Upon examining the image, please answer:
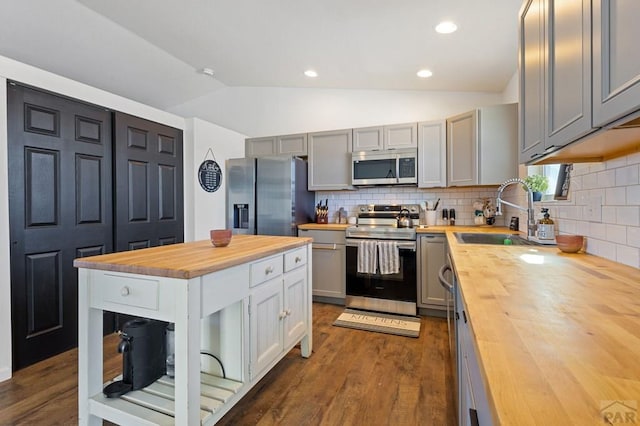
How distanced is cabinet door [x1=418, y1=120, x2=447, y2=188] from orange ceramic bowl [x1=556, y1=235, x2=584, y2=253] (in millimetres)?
1676

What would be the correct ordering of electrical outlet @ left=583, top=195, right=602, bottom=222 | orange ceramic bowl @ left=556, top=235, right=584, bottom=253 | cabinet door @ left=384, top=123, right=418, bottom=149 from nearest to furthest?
1. electrical outlet @ left=583, top=195, right=602, bottom=222
2. orange ceramic bowl @ left=556, top=235, right=584, bottom=253
3. cabinet door @ left=384, top=123, right=418, bottom=149

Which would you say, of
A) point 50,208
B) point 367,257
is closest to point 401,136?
point 367,257

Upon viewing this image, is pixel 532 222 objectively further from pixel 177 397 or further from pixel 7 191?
pixel 7 191

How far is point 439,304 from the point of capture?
3.05m

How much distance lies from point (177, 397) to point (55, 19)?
324 cm

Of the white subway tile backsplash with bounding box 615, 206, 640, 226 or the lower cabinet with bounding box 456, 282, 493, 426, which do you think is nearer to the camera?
the lower cabinet with bounding box 456, 282, 493, 426

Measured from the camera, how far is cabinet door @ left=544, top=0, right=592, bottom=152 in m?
0.91

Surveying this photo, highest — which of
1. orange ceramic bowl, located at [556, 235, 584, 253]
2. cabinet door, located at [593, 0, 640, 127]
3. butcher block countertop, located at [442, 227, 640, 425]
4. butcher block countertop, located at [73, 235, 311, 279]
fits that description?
cabinet door, located at [593, 0, 640, 127]

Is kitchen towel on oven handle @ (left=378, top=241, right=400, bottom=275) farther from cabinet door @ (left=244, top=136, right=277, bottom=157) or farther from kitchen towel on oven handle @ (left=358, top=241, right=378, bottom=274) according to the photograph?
cabinet door @ (left=244, top=136, right=277, bottom=157)

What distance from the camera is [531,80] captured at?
1456 mm

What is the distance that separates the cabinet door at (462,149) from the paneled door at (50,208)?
3.36 m

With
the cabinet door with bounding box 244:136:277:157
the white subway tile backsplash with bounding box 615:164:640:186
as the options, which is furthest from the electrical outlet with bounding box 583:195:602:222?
the cabinet door with bounding box 244:136:277:157

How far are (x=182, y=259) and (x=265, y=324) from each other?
63 centimetres

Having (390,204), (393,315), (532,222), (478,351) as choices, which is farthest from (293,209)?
(478,351)
